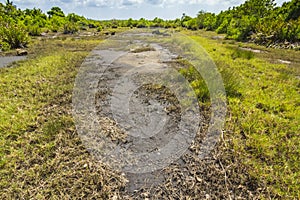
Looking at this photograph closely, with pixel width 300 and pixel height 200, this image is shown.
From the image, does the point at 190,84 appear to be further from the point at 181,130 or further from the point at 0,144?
the point at 0,144

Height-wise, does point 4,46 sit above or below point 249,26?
below

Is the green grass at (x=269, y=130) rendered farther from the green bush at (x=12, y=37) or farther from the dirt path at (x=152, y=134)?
the green bush at (x=12, y=37)

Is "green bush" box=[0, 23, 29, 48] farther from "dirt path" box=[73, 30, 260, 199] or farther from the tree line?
"dirt path" box=[73, 30, 260, 199]

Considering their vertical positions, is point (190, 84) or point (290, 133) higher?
point (190, 84)

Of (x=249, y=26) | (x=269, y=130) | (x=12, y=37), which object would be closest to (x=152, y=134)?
(x=269, y=130)

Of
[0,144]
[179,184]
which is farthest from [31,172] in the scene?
[179,184]

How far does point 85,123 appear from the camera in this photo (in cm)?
344

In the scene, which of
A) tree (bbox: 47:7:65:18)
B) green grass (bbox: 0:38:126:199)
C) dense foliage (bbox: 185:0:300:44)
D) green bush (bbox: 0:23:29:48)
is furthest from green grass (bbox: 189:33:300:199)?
tree (bbox: 47:7:65:18)

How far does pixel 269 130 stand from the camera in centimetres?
325

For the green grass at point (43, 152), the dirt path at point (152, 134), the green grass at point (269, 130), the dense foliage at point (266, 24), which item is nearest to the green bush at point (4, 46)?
the green grass at point (43, 152)

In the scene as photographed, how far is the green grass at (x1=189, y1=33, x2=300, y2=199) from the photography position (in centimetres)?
237

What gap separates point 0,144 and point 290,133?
4860 mm

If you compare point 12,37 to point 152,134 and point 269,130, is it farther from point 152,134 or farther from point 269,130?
point 269,130

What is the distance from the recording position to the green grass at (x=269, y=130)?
237cm
